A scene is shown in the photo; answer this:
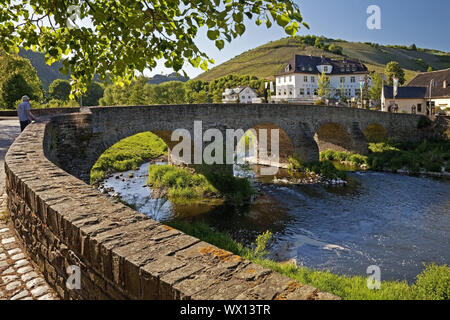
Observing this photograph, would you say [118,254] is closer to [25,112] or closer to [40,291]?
[40,291]

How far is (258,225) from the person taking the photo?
14195 mm

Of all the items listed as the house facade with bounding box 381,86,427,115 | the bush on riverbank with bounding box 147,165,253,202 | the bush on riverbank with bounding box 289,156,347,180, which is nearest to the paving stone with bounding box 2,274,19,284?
the bush on riverbank with bounding box 147,165,253,202

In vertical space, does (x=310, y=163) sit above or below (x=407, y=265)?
above

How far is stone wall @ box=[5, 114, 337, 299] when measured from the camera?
2.03 meters

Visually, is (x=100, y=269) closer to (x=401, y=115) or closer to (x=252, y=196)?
(x=252, y=196)

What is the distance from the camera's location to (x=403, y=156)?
26.5m

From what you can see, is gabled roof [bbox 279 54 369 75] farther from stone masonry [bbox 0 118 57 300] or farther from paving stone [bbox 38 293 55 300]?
paving stone [bbox 38 293 55 300]

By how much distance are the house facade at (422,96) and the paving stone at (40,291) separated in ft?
143

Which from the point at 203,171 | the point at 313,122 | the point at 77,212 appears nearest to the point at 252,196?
the point at 203,171

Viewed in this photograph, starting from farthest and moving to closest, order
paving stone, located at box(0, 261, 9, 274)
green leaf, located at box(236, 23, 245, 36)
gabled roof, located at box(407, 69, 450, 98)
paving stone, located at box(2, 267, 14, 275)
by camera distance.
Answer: gabled roof, located at box(407, 69, 450, 98) < green leaf, located at box(236, 23, 245, 36) < paving stone, located at box(0, 261, 9, 274) < paving stone, located at box(2, 267, 14, 275)

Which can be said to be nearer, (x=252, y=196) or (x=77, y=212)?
(x=77, y=212)

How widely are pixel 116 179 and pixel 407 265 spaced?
54.2 feet

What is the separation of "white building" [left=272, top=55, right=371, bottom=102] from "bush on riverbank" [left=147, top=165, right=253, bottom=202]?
120 ft

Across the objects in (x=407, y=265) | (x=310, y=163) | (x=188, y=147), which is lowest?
(x=407, y=265)
